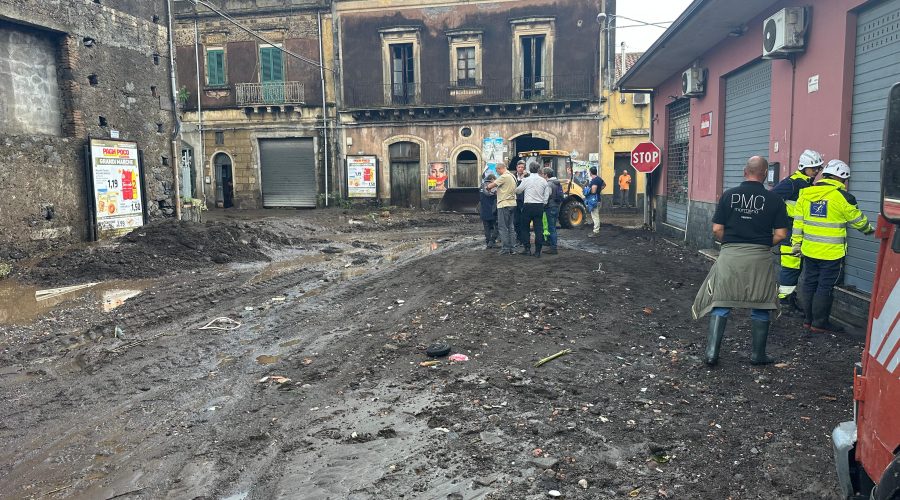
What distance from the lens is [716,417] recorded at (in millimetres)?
4441

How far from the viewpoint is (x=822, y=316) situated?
6.55 metres

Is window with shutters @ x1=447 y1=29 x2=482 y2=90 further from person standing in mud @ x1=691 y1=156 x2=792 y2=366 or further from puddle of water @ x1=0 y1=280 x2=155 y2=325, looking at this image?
person standing in mud @ x1=691 y1=156 x2=792 y2=366

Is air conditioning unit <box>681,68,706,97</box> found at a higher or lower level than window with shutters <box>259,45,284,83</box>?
lower

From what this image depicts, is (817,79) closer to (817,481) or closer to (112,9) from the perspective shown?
(817,481)

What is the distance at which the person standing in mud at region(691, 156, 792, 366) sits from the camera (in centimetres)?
533

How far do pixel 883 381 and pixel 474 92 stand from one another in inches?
1027

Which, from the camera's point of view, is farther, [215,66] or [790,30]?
[215,66]

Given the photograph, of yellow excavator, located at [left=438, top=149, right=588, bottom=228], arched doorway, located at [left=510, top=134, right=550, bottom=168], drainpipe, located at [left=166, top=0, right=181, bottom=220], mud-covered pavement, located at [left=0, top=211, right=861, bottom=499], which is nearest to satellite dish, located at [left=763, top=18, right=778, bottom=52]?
mud-covered pavement, located at [left=0, top=211, right=861, bottom=499]

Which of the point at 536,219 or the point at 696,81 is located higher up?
the point at 696,81

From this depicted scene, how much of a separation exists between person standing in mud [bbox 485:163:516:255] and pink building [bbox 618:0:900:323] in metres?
3.77

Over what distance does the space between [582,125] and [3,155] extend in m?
20.9

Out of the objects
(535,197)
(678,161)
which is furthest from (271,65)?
(535,197)

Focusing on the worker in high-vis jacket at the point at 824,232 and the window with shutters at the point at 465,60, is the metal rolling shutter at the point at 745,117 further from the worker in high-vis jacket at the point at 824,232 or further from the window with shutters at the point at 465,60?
the window with shutters at the point at 465,60

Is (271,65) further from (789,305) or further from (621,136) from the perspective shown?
(789,305)
